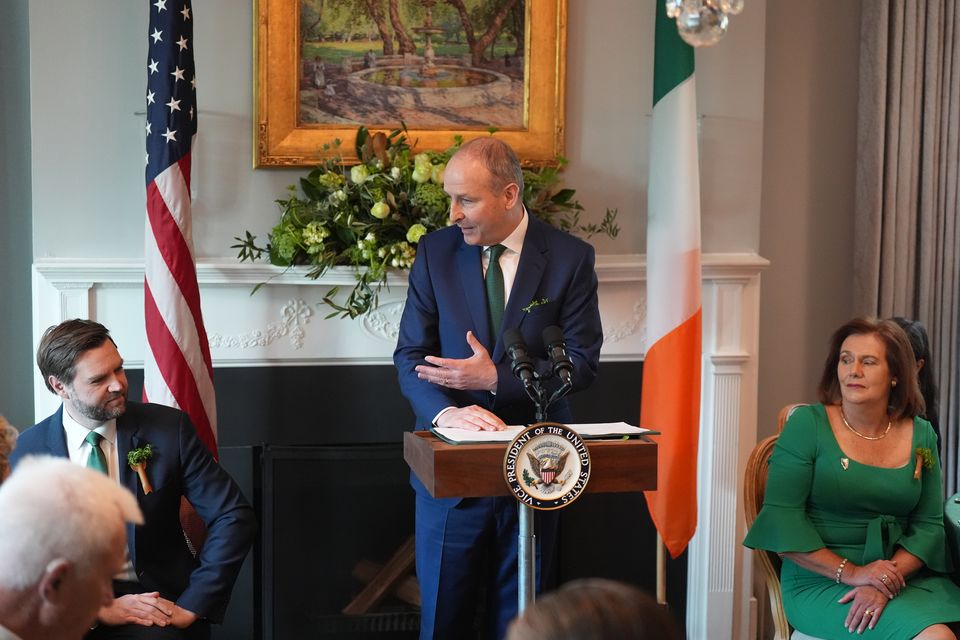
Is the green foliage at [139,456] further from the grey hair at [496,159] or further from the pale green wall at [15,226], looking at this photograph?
the pale green wall at [15,226]

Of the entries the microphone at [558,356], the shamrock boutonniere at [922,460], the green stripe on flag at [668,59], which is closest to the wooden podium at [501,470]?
the microphone at [558,356]

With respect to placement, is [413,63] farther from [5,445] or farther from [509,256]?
[5,445]

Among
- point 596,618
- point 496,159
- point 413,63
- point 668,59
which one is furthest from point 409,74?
point 596,618

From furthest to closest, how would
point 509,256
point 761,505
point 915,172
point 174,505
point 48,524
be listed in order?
point 915,172 < point 761,505 < point 509,256 < point 174,505 < point 48,524

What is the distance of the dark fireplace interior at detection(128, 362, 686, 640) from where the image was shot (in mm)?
4184

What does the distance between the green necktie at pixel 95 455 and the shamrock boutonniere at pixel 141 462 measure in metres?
0.08

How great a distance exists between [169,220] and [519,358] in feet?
5.63

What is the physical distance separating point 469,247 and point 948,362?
2.48m

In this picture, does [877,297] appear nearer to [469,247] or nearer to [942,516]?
[942,516]

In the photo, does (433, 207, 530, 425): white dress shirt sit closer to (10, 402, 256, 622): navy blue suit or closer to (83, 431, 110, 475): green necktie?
(10, 402, 256, 622): navy blue suit

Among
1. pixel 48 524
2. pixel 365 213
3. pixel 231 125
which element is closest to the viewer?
pixel 48 524

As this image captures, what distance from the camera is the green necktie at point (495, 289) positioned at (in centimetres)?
318

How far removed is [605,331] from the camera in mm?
4312

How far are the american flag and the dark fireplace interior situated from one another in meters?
0.39
